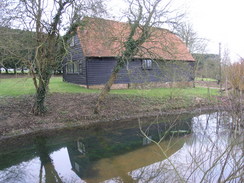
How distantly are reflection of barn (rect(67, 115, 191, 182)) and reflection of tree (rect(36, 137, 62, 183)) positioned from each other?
61cm

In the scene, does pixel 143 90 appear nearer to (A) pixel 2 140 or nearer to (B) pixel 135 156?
(B) pixel 135 156

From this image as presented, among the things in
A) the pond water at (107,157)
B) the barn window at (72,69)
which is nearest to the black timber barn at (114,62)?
the barn window at (72,69)

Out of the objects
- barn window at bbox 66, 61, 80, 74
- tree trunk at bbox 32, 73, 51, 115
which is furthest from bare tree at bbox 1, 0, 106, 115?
barn window at bbox 66, 61, 80, 74

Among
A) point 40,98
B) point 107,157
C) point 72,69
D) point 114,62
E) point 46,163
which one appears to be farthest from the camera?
point 72,69

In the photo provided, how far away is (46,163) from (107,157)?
1893mm

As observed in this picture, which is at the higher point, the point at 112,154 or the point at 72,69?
the point at 72,69

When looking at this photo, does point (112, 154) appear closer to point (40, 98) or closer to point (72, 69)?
point (40, 98)

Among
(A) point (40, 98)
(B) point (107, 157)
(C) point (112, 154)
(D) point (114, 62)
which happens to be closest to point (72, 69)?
(D) point (114, 62)

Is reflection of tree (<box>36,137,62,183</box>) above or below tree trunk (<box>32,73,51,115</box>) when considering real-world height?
Result: below

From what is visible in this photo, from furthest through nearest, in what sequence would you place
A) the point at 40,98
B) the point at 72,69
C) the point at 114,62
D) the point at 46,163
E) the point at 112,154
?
the point at 72,69, the point at 114,62, the point at 40,98, the point at 112,154, the point at 46,163

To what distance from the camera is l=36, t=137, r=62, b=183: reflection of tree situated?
17.1 feet

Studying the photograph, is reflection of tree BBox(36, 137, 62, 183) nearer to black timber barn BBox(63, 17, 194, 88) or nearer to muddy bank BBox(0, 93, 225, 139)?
muddy bank BBox(0, 93, 225, 139)

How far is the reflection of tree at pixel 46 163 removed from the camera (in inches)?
205

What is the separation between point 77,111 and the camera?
10484mm
